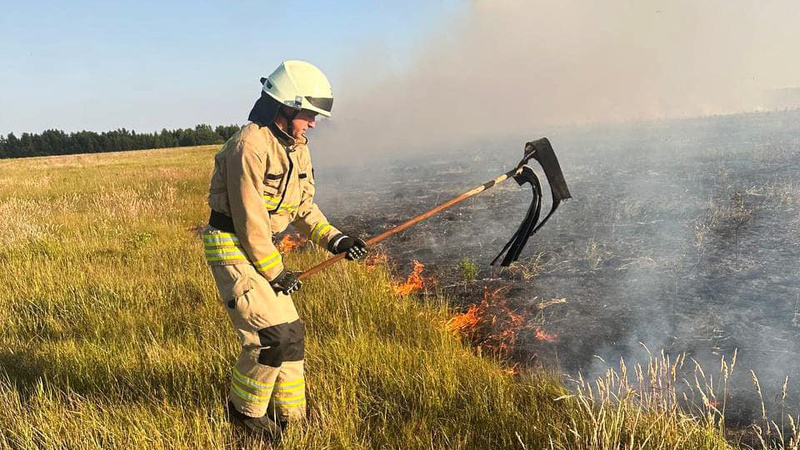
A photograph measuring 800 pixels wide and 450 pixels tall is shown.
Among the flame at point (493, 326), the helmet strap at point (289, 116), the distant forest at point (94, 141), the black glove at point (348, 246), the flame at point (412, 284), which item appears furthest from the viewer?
the distant forest at point (94, 141)

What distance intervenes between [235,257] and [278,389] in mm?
790

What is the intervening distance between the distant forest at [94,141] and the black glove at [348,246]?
99355 mm

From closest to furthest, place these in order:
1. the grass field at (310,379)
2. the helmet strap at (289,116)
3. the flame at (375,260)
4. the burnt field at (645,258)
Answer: the grass field at (310,379) < the helmet strap at (289,116) < the burnt field at (645,258) < the flame at (375,260)

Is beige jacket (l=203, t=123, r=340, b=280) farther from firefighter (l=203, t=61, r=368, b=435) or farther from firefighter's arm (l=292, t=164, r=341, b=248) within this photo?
firefighter's arm (l=292, t=164, r=341, b=248)

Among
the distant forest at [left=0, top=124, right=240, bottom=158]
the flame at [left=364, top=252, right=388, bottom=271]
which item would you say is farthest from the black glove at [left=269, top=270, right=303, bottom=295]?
the distant forest at [left=0, top=124, right=240, bottom=158]

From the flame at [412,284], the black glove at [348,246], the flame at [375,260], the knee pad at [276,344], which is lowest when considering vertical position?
the flame at [412,284]

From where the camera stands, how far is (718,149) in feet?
37.3

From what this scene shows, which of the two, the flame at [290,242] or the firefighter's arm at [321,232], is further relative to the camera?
the flame at [290,242]

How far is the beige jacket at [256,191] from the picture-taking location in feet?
8.12

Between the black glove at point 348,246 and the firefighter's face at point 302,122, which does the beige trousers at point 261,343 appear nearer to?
the black glove at point 348,246

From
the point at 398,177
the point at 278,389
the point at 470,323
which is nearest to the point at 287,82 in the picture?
the point at 278,389

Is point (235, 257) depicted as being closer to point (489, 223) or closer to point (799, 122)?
point (489, 223)

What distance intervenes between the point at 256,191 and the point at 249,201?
7 cm

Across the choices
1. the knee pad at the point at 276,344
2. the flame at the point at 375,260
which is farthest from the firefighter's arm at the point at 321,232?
the flame at the point at 375,260
